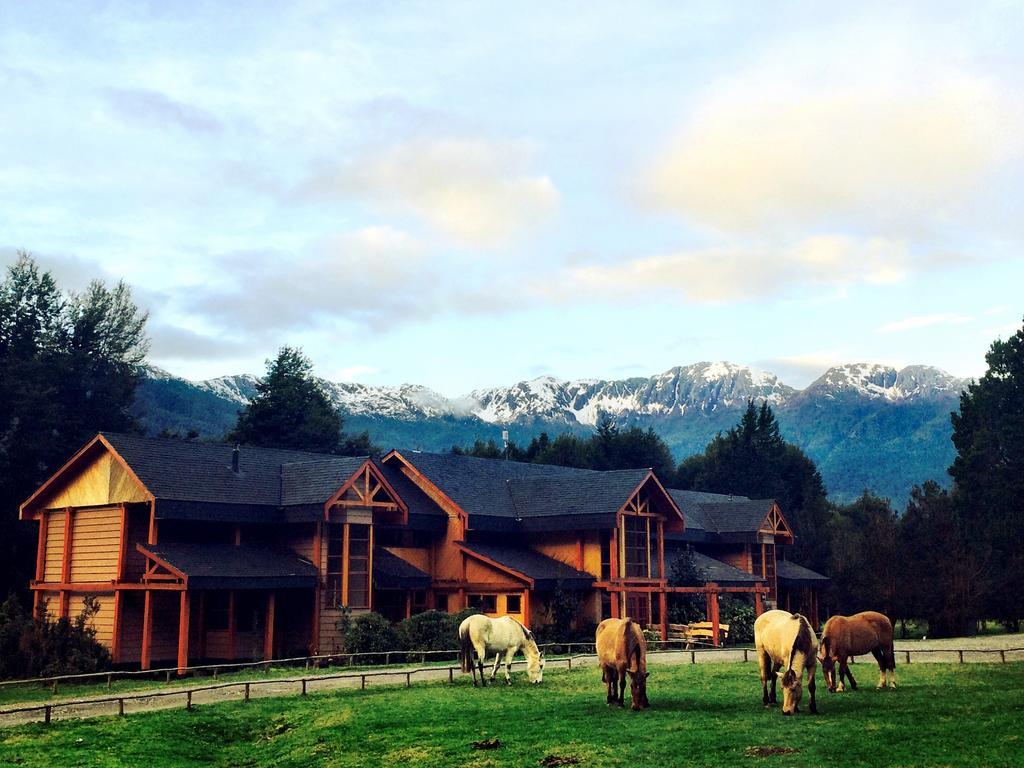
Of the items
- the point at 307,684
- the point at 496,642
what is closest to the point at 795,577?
the point at 496,642

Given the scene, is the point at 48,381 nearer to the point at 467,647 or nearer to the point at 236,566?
the point at 236,566

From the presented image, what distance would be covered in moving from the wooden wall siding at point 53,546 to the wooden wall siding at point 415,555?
1511 cm

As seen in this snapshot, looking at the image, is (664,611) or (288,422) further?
(288,422)

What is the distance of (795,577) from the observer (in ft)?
223

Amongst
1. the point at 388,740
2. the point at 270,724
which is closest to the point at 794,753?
the point at 388,740

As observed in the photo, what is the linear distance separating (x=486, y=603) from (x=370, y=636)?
33.0 feet

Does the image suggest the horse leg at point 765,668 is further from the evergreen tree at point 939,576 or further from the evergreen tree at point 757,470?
the evergreen tree at point 757,470

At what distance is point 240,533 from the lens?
47.2m

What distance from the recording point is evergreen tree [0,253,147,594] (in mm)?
59500

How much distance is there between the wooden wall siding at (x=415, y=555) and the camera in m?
53.8

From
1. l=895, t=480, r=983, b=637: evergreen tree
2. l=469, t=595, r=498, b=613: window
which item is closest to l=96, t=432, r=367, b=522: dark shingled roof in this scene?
A: l=469, t=595, r=498, b=613: window

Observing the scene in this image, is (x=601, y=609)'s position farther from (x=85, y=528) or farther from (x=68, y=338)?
(x=68, y=338)

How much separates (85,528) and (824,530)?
58.2 metres

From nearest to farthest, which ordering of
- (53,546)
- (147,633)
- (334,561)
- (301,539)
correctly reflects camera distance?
(147,633) < (334,561) < (301,539) < (53,546)
